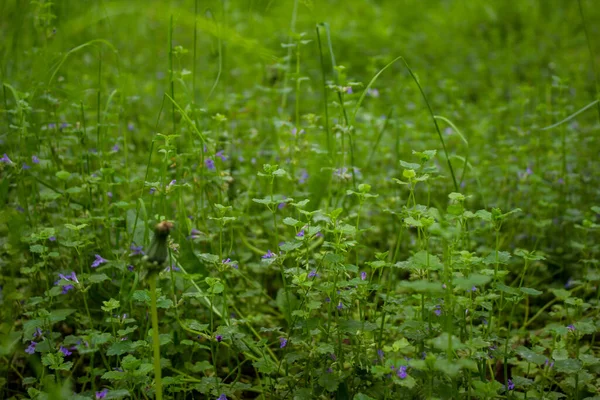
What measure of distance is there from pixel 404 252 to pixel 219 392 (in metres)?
1.21

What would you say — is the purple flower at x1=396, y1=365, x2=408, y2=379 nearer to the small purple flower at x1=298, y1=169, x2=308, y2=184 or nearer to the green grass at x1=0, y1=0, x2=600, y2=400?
the green grass at x1=0, y1=0, x2=600, y2=400

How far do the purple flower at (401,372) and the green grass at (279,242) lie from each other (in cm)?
4

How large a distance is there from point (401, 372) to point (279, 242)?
1.02m

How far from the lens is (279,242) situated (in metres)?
2.48

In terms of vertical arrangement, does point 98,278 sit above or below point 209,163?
below

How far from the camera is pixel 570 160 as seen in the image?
3004mm

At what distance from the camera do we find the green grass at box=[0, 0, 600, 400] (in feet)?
5.49

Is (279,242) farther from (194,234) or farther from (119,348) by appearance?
(119,348)

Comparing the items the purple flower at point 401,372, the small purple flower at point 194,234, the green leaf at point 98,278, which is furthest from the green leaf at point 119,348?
the purple flower at point 401,372

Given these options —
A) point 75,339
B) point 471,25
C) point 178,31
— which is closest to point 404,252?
point 75,339

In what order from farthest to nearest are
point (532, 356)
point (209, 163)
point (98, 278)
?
point (209, 163)
point (98, 278)
point (532, 356)

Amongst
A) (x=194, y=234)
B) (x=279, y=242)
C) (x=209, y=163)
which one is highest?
(x=209, y=163)

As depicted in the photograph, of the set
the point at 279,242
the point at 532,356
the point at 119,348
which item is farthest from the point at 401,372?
the point at 279,242

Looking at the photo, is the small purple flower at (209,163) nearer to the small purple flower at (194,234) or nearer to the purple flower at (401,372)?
the small purple flower at (194,234)
